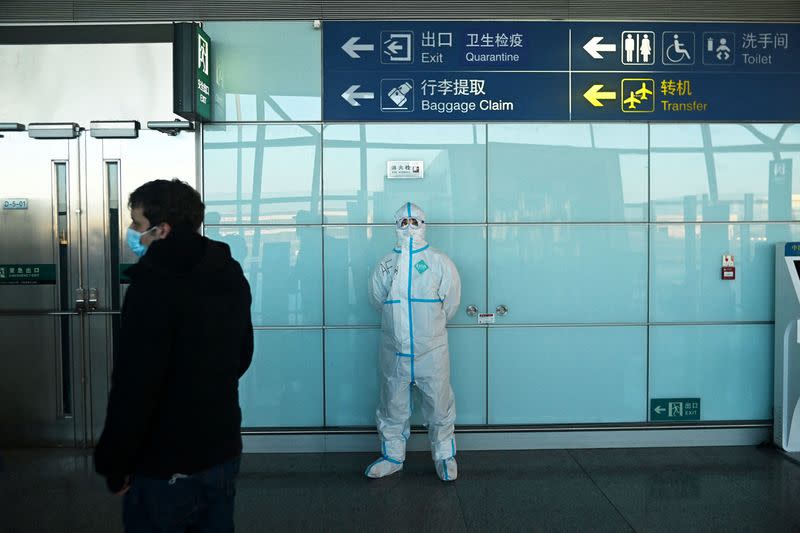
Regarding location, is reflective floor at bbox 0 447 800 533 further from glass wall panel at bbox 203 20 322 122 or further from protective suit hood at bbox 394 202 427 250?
glass wall panel at bbox 203 20 322 122

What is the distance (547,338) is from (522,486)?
1154 millimetres

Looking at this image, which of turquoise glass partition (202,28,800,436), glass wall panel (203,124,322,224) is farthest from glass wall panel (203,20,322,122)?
glass wall panel (203,124,322,224)

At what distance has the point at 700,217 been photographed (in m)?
4.96

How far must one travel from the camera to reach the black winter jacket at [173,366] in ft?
5.81

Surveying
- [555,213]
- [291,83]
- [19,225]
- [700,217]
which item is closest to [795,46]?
[700,217]

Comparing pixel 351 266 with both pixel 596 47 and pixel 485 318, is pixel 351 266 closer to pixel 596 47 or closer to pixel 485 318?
pixel 485 318

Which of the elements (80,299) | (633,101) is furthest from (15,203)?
(633,101)

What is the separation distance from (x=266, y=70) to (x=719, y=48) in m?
3.29

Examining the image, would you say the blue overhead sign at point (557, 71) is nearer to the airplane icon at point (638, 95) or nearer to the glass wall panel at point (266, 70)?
the airplane icon at point (638, 95)

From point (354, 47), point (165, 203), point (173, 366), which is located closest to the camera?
point (173, 366)

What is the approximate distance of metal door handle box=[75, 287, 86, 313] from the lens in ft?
16.3

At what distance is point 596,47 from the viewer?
15.9ft

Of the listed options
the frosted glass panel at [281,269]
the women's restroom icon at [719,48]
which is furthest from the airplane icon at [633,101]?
the frosted glass panel at [281,269]

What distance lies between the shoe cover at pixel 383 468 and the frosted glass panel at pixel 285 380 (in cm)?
71
